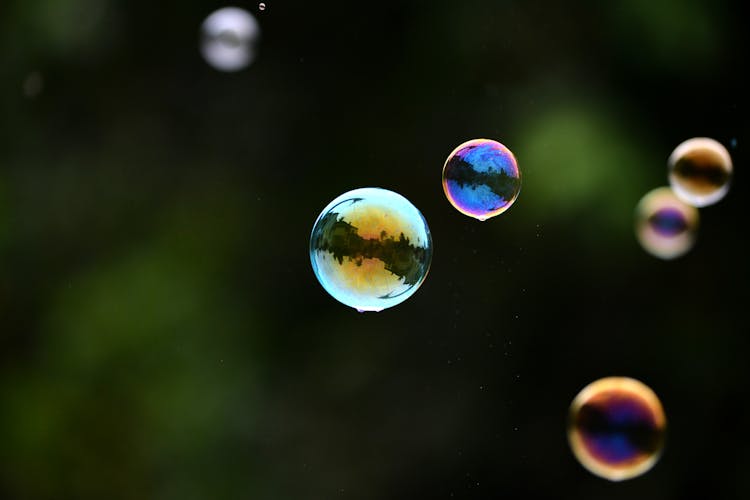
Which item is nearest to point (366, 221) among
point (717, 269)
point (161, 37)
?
point (717, 269)

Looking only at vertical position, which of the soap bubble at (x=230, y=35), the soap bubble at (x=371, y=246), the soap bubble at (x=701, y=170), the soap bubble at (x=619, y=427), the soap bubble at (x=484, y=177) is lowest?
the soap bubble at (x=619, y=427)

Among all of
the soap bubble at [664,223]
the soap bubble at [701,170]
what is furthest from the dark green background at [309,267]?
the soap bubble at [701,170]

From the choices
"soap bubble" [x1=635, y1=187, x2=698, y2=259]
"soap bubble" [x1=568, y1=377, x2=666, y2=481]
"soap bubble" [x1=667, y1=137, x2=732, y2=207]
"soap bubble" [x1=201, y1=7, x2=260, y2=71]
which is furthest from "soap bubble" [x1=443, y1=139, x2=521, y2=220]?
"soap bubble" [x1=201, y1=7, x2=260, y2=71]

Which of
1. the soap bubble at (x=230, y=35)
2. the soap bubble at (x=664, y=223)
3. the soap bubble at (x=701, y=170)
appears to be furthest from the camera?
the soap bubble at (x=230, y=35)

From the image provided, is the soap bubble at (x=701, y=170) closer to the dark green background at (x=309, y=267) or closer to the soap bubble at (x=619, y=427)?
the dark green background at (x=309, y=267)

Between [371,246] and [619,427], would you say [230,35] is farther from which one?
[619,427]

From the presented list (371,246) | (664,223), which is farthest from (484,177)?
(664,223)
